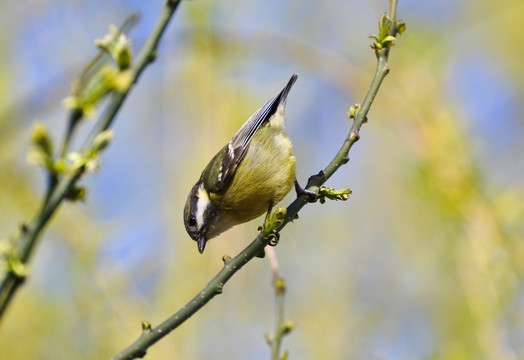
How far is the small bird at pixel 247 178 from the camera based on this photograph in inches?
167

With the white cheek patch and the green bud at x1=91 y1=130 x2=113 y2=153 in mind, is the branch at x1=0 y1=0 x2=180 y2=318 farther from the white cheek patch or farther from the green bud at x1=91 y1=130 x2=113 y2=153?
the white cheek patch

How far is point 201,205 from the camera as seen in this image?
458 cm

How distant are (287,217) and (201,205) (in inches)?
81.3

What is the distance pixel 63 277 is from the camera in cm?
537

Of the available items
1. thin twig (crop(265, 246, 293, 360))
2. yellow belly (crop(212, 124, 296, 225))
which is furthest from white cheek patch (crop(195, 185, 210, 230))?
thin twig (crop(265, 246, 293, 360))

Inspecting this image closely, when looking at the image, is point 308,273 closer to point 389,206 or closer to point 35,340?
point 389,206

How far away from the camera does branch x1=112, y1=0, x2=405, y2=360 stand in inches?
80.9

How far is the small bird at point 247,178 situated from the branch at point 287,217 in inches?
57.7

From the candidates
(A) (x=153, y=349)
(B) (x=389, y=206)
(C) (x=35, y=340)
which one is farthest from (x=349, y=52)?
(C) (x=35, y=340)

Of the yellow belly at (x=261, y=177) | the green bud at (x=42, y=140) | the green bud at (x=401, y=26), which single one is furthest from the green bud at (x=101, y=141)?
the yellow belly at (x=261, y=177)

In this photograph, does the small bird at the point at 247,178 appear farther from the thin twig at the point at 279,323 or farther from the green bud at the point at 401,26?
the green bud at the point at 401,26

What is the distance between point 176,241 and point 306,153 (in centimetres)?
198

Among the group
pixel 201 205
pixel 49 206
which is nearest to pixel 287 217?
pixel 49 206

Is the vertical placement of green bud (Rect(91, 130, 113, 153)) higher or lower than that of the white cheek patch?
lower
